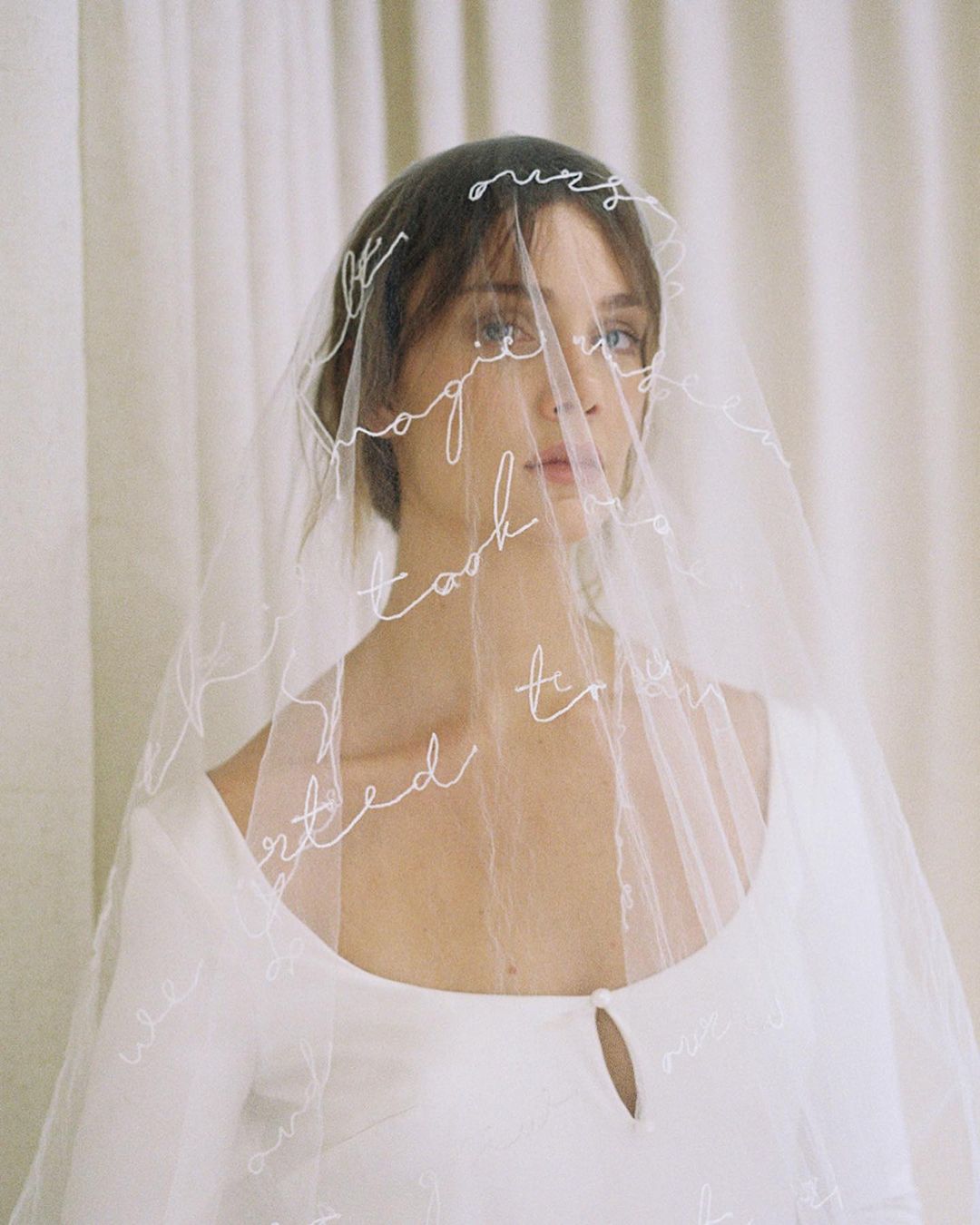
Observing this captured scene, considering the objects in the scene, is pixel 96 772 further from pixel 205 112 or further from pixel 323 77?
pixel 323 77

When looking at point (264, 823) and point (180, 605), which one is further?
point (180, 605)

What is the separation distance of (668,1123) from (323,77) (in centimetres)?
114

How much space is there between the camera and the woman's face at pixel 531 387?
868 millimetres

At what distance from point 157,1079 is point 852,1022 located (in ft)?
1.70

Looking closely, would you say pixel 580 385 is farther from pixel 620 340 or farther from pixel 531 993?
pixel 531 993

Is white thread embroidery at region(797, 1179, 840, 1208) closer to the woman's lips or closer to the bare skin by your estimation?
the bare skin

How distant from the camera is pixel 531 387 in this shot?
88 centimetres

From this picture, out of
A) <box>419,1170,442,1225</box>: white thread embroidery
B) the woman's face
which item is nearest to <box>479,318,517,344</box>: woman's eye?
the woman's face

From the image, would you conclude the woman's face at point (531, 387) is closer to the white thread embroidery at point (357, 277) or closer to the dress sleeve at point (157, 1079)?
the white thread embroidery at point (357, 277)

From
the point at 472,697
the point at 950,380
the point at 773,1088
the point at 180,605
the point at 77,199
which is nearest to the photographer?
the point at 773,1088

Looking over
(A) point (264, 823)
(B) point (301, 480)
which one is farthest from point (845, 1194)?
(B) point (301, 480)

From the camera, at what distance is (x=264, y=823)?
882 millimetres

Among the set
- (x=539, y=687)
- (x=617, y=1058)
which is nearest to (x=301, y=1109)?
(x=617, y=1058)

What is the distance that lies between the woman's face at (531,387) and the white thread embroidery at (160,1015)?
1.30ft
